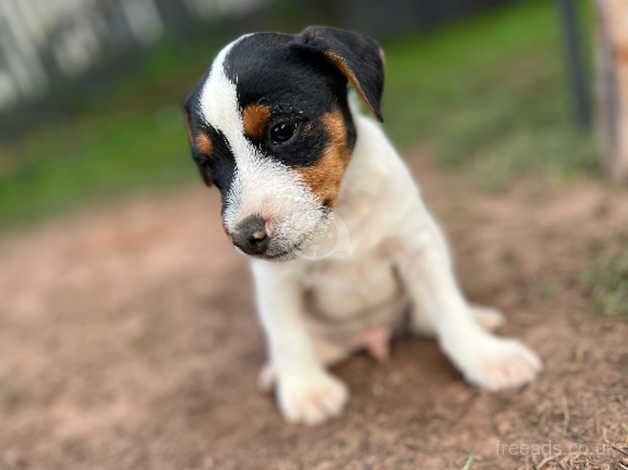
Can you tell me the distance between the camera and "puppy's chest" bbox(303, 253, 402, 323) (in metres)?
3.59

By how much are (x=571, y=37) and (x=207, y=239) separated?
399 centimetres

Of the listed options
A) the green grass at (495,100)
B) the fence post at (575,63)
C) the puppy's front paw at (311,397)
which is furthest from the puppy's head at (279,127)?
the fence post at (575,63)

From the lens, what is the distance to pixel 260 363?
4562mm

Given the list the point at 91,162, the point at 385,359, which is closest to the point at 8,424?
the point at 385,359

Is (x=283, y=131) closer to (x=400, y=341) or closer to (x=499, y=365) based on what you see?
(x=499, y=365)

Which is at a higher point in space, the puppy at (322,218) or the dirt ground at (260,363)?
the puppy at (322,218)

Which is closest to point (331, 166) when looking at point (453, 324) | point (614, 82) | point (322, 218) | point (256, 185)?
point (322, 218)

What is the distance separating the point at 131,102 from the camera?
13812mm

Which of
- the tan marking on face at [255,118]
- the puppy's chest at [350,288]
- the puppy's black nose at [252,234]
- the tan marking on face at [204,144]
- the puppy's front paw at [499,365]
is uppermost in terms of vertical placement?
the tan marking on face at [255,118]

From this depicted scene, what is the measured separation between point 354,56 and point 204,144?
0.80m

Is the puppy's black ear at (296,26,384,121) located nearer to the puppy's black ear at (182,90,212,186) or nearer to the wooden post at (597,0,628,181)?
the puppy's black ear at (182,90,212,186)

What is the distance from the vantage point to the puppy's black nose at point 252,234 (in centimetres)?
286

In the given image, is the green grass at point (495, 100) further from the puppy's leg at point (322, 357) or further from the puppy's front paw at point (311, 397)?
the puppy's front paw at point (311, 397)

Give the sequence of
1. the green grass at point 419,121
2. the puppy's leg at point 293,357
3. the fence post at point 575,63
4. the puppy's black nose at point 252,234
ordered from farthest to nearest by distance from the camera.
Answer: the green grass at point 419,121, the fence post at point 575,63, the puppy's leg at point 293,357, the puppy's black nose at point 252,234
